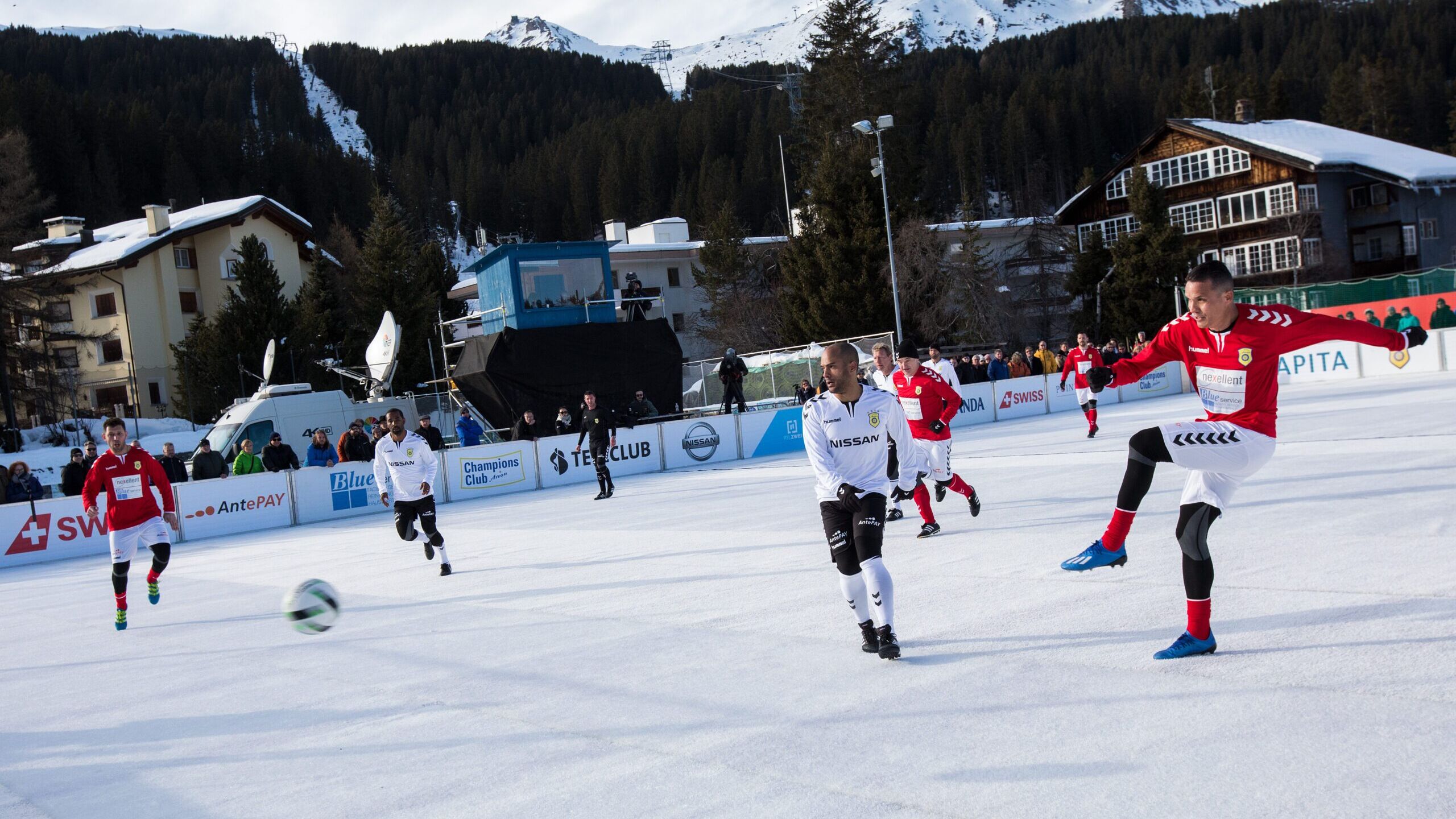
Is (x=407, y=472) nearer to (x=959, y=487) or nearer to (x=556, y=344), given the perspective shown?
(x=959, y=487)

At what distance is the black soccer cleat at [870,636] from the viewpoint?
616cm

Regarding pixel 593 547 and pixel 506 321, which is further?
pixel 506 321

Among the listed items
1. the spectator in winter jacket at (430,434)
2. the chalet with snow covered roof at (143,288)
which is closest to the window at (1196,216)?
the chalet with snow covered roof at (143,288)

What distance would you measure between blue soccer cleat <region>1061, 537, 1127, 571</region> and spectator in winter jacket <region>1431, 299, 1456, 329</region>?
27.4m

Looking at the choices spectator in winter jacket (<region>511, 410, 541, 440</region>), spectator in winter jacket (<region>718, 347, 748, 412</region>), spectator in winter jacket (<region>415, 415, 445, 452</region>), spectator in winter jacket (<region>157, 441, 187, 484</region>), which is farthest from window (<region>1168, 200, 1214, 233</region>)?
spectator in winter jacket (<region>157, 441, 187, 484</region>)

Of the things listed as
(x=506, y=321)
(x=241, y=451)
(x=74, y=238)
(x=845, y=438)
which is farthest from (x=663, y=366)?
(x=74, y=238)

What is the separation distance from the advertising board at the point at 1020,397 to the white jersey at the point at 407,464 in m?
19.7

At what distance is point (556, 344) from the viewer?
27484 millimetres

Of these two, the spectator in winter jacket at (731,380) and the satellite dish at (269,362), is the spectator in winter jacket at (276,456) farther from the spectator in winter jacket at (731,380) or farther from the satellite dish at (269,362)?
the spectator in winter jacket at (731,380)

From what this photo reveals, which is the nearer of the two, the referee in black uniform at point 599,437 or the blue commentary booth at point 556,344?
the referee in black uniform at point 599,437

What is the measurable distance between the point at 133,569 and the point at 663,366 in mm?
15362

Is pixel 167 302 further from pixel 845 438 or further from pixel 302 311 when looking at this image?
pixel 845 438

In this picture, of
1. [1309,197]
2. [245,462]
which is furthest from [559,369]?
[1309,197]

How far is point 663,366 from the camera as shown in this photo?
28781 millimetres
